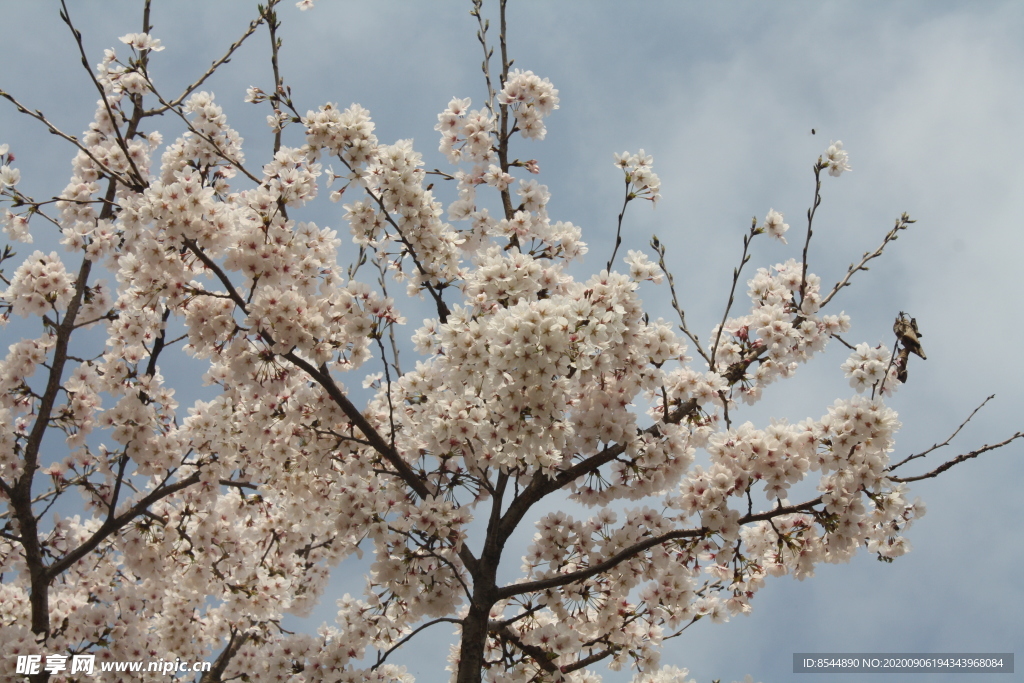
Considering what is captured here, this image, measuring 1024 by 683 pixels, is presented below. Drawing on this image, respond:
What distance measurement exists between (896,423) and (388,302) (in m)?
4.31

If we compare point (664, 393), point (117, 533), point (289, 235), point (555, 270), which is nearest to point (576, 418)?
point (664, 393)

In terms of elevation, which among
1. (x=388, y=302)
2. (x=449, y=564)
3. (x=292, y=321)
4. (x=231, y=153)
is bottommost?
(x=449, y=564)

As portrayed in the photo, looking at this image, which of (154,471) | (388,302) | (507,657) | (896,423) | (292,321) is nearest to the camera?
(896,423)

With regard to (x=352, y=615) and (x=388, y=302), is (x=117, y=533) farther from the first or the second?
(x=388, y=302)

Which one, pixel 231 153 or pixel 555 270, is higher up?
pixel 231 153

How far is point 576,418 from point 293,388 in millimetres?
2930

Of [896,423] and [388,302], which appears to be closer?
[896,423]

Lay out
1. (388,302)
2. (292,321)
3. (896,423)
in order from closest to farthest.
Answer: (896,423)
(292,321)
(388,302)

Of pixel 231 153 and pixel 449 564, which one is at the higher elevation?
pixel 231 153

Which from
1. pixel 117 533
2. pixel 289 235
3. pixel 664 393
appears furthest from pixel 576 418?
pixel 117 533

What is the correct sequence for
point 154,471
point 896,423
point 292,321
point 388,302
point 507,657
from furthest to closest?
point 154,471
point 507,657
point 388,302
point 292,321
point 896,423

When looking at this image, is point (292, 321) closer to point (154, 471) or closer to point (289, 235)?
point (289, 235)

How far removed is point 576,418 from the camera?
620 cm

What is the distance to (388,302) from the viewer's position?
20.8ft
